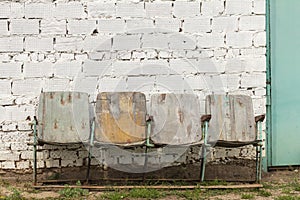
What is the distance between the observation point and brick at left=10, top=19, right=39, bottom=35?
5.67 metres

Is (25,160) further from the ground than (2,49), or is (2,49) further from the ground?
(2,49)

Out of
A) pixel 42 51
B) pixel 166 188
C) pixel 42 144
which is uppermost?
pixel 42 51

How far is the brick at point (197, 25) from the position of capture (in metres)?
5.79

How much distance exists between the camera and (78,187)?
5211mm

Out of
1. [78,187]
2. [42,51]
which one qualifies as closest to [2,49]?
[42,51]

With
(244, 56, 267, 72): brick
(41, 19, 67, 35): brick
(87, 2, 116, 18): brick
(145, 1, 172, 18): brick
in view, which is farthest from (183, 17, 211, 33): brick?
(41, 19, 67, 35): brick

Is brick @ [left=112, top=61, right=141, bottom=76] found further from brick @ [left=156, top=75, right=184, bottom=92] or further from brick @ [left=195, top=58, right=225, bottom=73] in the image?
brick @ [left=195, top=58, right=225, bottom=73]

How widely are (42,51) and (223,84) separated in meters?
1.87

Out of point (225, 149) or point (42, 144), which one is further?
point (225, 149)

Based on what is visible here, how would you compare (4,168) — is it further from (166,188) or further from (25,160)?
(166,188)

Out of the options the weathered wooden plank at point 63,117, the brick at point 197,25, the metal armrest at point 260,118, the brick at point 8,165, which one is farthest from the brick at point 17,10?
the metal armrest at point 260,118

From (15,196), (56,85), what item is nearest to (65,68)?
(56,85)

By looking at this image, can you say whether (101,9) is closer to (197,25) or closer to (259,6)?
(197,25)

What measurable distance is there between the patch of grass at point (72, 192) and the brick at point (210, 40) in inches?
74.9
